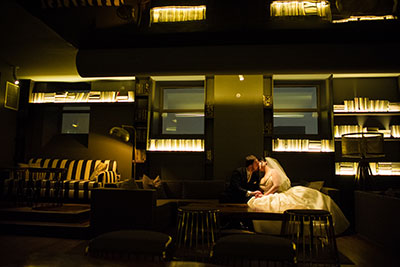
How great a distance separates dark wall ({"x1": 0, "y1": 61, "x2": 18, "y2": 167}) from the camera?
7.40 m

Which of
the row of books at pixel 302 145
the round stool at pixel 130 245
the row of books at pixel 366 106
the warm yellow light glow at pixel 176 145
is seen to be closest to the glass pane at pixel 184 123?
the warm yellow light glow at pixel 176 145

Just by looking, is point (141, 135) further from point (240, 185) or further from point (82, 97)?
point (240, 185)

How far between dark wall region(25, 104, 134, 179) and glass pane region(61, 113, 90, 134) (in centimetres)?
15

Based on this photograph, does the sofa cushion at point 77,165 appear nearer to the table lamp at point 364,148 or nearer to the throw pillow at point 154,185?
the throw pillow at point 154,185

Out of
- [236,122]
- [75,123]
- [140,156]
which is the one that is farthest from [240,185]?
[75,123]

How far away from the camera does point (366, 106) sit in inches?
264

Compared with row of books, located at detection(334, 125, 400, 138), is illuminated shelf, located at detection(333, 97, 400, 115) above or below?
above

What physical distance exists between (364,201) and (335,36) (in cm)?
320

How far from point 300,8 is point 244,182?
312 cm

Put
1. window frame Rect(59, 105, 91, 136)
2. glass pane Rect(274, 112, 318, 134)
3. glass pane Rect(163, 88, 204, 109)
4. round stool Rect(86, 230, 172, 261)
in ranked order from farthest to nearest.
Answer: window frame Rect(59, 105, 91, 136) → glass pane Rect(163, 88, 204, 109) → glass pane Rect(274, 112, 318, 134) → round stool Rect(86, 230, 172, 261)

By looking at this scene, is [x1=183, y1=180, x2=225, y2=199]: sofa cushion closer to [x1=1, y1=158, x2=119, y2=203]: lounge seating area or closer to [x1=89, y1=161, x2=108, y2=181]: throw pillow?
[x1=1, y1=158, x2=119, y2=203]: lounge seating area

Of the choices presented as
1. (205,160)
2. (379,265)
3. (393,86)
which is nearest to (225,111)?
(205,160)

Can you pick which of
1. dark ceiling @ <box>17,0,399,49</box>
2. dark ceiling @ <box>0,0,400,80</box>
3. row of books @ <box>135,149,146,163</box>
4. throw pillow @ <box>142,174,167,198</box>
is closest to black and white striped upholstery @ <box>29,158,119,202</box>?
row of books @ <box>135,149,146,163</box>

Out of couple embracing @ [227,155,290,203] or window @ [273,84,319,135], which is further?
window @ [273,84,319,135]
